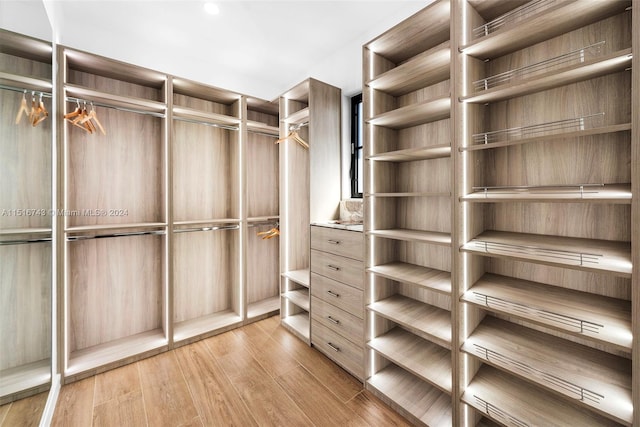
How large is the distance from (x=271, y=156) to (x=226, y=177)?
641mm

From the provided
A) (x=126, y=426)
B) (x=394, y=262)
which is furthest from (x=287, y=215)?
(x=126, y=426)

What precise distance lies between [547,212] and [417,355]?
47.5 inches

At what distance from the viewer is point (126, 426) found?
65.8 inches

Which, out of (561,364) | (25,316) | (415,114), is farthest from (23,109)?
(561,364)

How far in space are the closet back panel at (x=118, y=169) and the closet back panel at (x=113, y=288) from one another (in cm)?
24

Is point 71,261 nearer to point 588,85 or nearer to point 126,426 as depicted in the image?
point 126,426

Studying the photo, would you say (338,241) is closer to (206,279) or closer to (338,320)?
(338,320)

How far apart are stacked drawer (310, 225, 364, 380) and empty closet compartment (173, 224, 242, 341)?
3.34 ft

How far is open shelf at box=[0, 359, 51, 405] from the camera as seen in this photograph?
1258 millimetres

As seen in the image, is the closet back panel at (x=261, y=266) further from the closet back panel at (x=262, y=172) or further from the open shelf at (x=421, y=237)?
the open shelf at (x=421, y=237)

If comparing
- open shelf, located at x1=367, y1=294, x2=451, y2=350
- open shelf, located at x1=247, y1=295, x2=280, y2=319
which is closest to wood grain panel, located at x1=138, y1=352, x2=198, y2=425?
open shelf, located at x1=247, y1=295, x2=280, y2=319

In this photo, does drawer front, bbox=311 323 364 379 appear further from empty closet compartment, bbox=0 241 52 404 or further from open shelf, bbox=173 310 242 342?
empty closet compartment, bbox=0 241 52 404

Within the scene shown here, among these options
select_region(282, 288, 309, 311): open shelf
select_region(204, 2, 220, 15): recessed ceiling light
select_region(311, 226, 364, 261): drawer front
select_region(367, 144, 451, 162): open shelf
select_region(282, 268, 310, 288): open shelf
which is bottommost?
select_region(282, 288, 309, 311): open shelf

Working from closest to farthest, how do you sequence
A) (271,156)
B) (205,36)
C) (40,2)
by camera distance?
(40,2)
(205,36)
(271,156)
